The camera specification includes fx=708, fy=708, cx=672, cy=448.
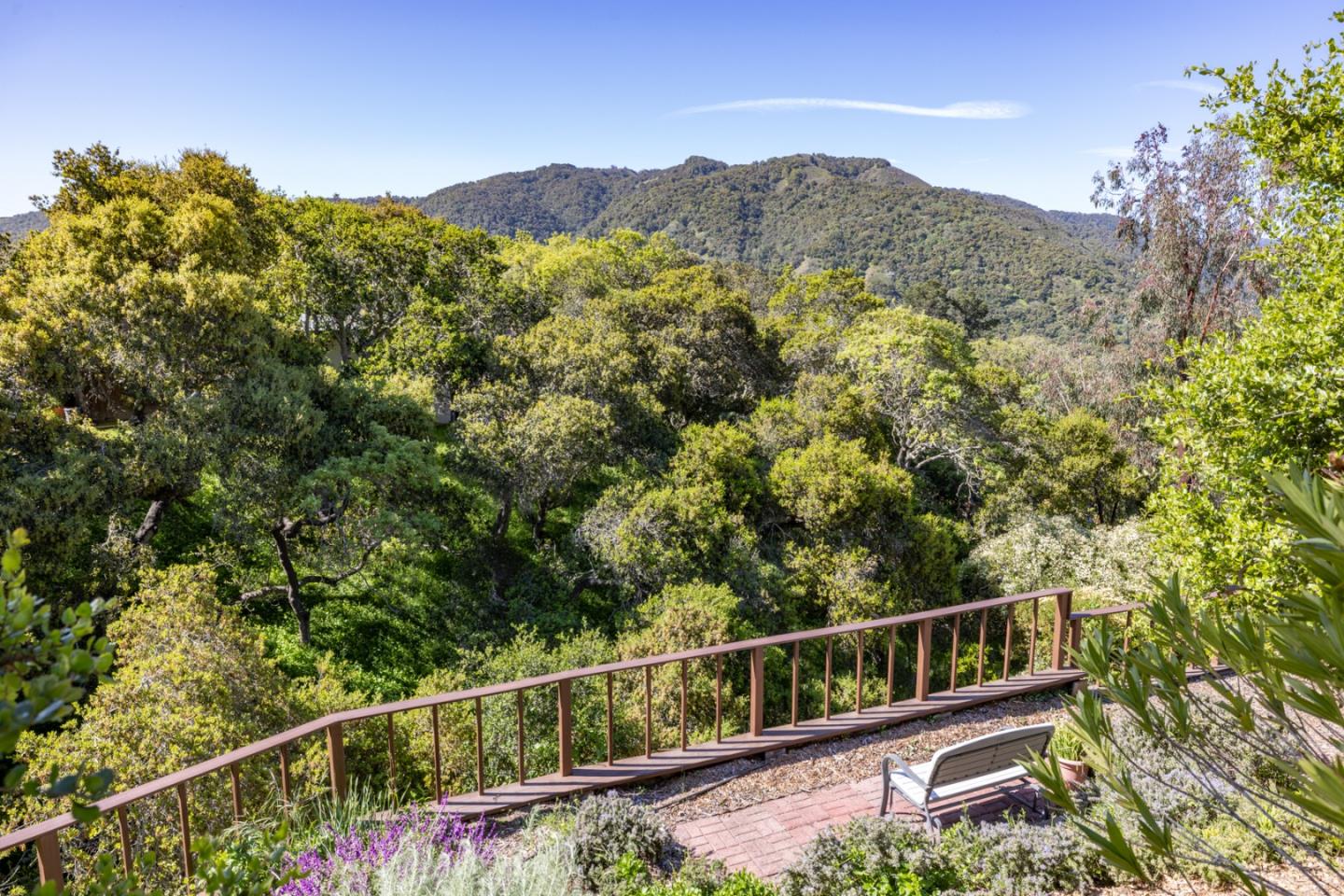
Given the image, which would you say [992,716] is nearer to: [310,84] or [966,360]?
[310,84]

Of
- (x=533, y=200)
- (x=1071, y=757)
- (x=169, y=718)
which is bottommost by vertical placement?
(x=169, y=718)

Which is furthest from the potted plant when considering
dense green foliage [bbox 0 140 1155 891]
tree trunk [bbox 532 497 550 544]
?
tree trunk [bbox 532 497 550 544]

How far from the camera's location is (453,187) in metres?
81.6

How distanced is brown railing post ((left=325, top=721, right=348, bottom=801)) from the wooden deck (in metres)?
0.49

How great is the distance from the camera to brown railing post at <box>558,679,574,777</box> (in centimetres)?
388

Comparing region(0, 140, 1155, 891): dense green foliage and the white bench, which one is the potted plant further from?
region(0, 140, 1155, 891): dense green foliage

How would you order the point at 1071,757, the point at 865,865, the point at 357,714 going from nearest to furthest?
the point at 865,865 < the point at 357,714 < the point at 1071,757

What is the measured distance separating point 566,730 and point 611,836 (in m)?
0.72

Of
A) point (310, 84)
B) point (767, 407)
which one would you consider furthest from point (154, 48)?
point (767, 407)

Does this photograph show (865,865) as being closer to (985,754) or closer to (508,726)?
(985,754)

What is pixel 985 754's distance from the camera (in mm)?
3566

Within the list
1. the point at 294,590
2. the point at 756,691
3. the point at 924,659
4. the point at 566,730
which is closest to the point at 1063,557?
the point at 924,659

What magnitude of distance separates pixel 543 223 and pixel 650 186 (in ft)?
46.5

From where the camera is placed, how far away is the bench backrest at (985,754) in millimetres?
3444
